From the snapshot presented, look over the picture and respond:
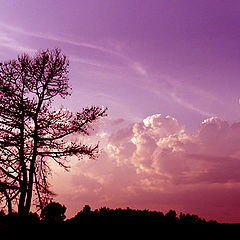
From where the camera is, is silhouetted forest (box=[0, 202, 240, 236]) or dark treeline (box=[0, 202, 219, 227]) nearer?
silhouetted forest (box=[0, 202, 240, 236])

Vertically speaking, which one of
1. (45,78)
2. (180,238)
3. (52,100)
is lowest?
(180,238)

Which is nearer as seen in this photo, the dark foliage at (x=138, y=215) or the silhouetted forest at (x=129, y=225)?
the silhouetted forest at (x=129, y=225)

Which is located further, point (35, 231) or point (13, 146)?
point (13, 146)

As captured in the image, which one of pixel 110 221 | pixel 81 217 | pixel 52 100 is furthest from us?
pixel 52 100

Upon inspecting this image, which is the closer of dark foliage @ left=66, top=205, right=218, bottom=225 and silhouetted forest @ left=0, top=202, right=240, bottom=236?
silhouetted forest @ left=0, top=202, right=240, bottom=236

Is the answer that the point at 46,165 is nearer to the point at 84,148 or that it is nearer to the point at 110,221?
the point at 84,148

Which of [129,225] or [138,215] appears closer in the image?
[129,225]

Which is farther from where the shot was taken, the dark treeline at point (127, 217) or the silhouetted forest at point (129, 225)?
the dark treeline at point (127, 217)

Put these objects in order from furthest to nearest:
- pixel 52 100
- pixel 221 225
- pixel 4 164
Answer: pixel 52 100 → pixel 4 164 → pixel 221 225

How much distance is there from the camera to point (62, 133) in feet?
64.4

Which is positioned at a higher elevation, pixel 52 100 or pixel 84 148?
pixel 52 100

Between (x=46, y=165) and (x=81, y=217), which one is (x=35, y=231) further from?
(x=46, y=165)

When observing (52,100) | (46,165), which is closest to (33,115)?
(52,100)

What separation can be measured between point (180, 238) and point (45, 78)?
13.3 metres
